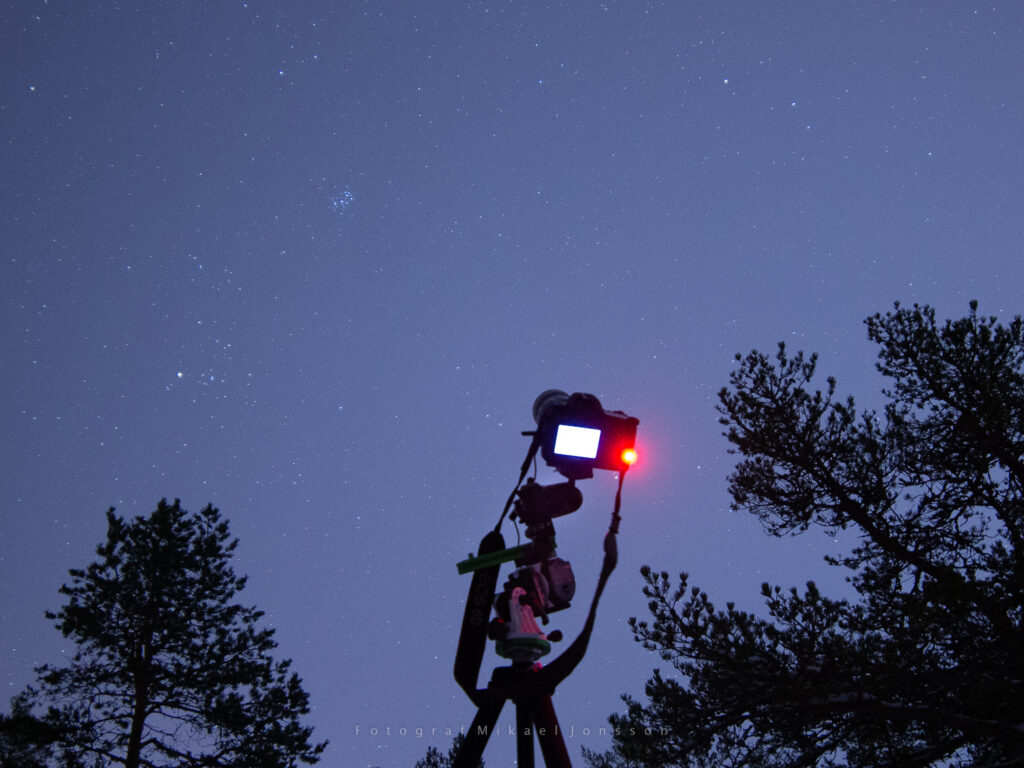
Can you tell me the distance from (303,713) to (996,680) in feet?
40.7

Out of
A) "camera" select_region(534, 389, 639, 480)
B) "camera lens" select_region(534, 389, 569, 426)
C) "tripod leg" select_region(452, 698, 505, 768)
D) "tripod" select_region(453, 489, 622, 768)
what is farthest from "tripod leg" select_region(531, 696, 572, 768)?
"camera lens" select_region(534, 389, 569, 426)

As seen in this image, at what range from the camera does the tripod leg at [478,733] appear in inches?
84.3

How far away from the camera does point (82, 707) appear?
12.4m

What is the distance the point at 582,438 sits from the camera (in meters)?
2.50

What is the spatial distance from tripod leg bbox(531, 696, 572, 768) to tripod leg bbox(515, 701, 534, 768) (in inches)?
1.2

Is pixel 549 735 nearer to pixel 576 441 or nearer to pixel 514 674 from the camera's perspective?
pixel 514 674

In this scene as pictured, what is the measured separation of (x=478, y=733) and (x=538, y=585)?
0.52 m

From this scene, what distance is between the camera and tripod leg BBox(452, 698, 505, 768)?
2.14 m

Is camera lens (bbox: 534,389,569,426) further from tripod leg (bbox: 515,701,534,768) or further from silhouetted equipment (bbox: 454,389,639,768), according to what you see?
tripod leg (bbox: 515,701,534,768)

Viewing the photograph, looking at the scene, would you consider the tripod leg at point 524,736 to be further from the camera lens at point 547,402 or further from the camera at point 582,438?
the camera lens at point 547,402

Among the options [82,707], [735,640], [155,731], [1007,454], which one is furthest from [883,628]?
[82,707]

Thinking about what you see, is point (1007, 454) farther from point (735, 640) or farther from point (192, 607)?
point (192, 607)

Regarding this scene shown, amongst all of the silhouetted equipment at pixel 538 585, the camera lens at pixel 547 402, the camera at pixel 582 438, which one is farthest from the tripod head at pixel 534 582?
the camera lens at pixel 547 402

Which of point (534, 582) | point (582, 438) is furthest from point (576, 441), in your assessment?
point (534, 582)
